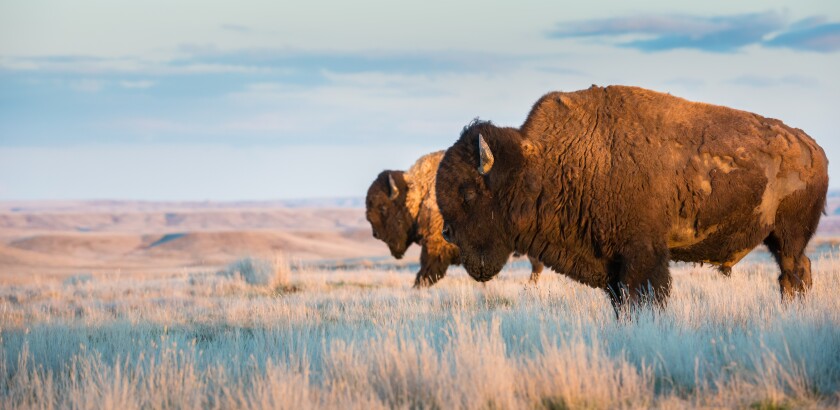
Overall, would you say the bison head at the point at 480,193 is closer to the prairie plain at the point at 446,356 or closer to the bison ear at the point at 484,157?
the bison ear at the point at 484,157

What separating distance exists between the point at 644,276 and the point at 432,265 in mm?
8305

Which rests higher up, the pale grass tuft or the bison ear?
the bison ear

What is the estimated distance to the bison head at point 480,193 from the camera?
8.06m

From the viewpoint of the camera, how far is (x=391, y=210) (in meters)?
17.2

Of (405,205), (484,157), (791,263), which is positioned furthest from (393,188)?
(791,263)

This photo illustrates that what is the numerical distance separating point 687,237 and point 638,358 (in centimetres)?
264

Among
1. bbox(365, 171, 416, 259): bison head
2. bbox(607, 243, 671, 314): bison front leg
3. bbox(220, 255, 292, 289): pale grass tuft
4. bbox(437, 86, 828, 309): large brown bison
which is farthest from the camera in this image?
bbox(220, 255, 292, 289): pale grass tuft

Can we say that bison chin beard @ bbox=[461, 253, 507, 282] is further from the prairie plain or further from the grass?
the grass

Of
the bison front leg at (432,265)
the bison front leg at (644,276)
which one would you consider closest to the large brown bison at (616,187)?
the bison front leg at (644,276)

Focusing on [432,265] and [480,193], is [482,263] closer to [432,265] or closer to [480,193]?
[480,193]

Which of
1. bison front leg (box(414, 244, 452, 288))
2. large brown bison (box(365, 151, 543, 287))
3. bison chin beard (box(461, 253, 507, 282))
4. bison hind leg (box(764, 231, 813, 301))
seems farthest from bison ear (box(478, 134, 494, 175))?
large brown bison (box(365, 151, 543, 287))

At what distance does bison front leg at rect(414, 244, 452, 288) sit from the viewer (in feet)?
51.3

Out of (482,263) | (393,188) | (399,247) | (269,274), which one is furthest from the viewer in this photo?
(269,274)

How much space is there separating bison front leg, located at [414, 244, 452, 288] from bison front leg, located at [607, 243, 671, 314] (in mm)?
8014
